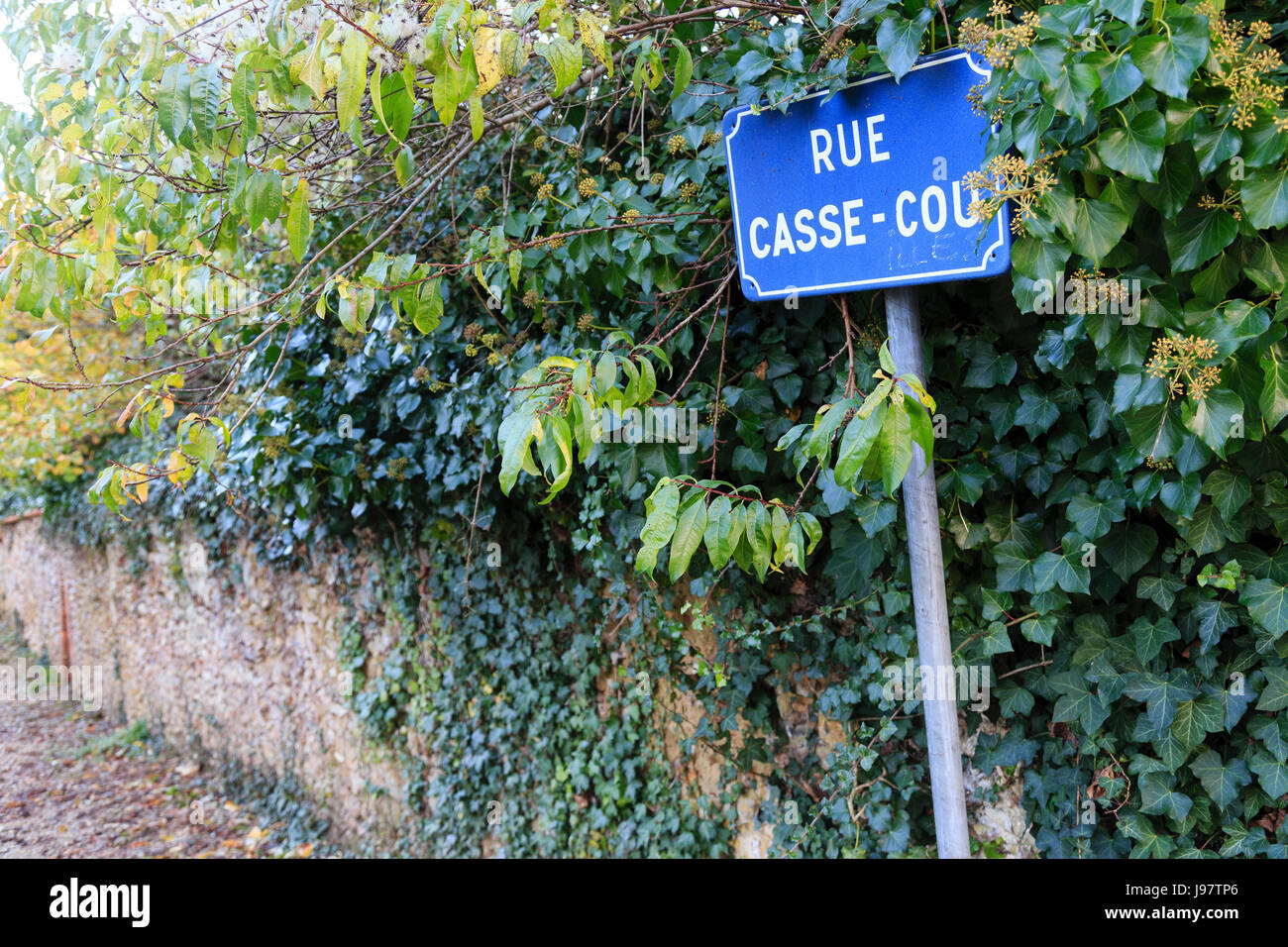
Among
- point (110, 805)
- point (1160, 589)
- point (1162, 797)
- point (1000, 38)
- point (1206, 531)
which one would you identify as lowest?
point (110, 805)

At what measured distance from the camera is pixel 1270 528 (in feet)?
5.61

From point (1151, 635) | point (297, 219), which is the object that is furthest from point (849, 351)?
point (297, 219)

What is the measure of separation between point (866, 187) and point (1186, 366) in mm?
703

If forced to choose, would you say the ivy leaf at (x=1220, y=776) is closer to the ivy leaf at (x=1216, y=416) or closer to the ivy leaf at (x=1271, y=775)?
the ivy leaf at (x=1271, y=775)

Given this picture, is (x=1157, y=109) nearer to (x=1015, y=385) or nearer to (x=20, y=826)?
(x=1015, y=385)

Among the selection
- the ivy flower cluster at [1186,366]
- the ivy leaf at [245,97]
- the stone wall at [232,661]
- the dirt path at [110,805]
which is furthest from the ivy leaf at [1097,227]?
the dirt path at [110,805]

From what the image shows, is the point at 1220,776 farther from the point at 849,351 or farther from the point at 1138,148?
the point at 1138,148

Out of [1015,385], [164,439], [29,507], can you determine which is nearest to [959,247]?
A: [1015,385]

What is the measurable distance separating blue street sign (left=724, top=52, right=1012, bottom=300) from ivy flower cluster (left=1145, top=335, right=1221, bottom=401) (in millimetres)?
360

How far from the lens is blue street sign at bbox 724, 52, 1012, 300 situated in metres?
1.54

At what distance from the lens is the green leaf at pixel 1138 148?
4.52ft

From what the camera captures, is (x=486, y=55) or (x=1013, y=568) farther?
(x=1013, y=568)

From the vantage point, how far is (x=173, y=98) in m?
1.66
